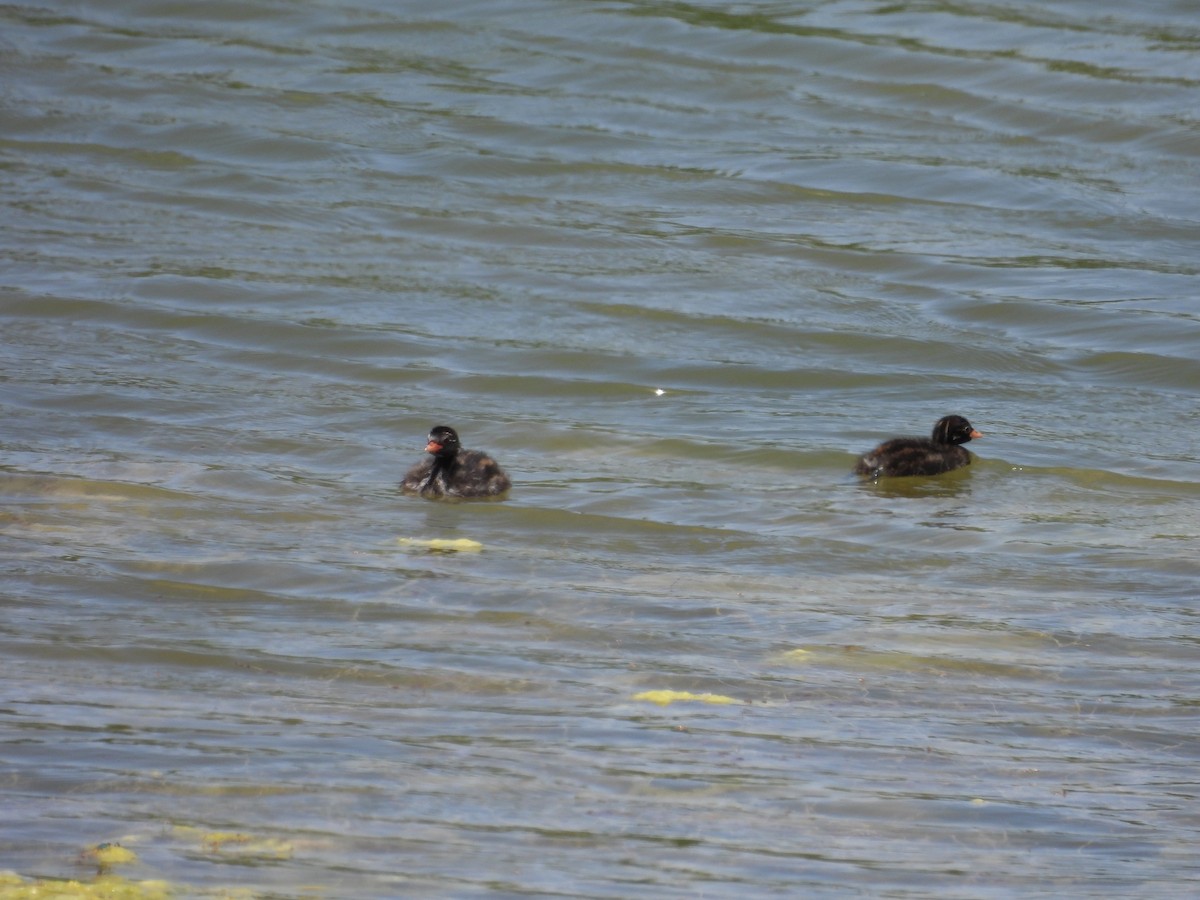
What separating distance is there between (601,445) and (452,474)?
51.4 inches

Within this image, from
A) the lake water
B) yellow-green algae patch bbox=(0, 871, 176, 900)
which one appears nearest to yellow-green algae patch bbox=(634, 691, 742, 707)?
the lake water

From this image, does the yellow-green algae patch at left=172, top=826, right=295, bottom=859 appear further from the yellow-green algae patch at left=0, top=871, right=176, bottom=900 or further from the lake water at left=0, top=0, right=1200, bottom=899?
the yellow-green algae patch at left=0, top=871, right=176, bottom=900

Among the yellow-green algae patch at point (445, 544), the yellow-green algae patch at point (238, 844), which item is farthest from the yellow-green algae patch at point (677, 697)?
the yellow-green algae patch at point (445, 544)

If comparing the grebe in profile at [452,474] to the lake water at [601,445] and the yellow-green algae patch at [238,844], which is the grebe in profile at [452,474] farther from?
the yellow-green algae patch at [238,844]

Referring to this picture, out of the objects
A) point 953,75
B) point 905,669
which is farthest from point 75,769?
point 953,75

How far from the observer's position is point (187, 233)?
14.3 metres

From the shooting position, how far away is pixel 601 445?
10.2 m

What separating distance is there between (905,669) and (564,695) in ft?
3.77

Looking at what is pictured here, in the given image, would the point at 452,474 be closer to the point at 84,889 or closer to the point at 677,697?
the point at 677,697

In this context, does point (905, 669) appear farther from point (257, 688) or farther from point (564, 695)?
point (257, 688)

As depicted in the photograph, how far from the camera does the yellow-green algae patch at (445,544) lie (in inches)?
321

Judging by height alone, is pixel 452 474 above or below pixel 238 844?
above

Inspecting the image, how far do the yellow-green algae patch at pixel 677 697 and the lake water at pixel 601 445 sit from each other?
2 cm

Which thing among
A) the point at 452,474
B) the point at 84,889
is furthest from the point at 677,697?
the point at 452,474
